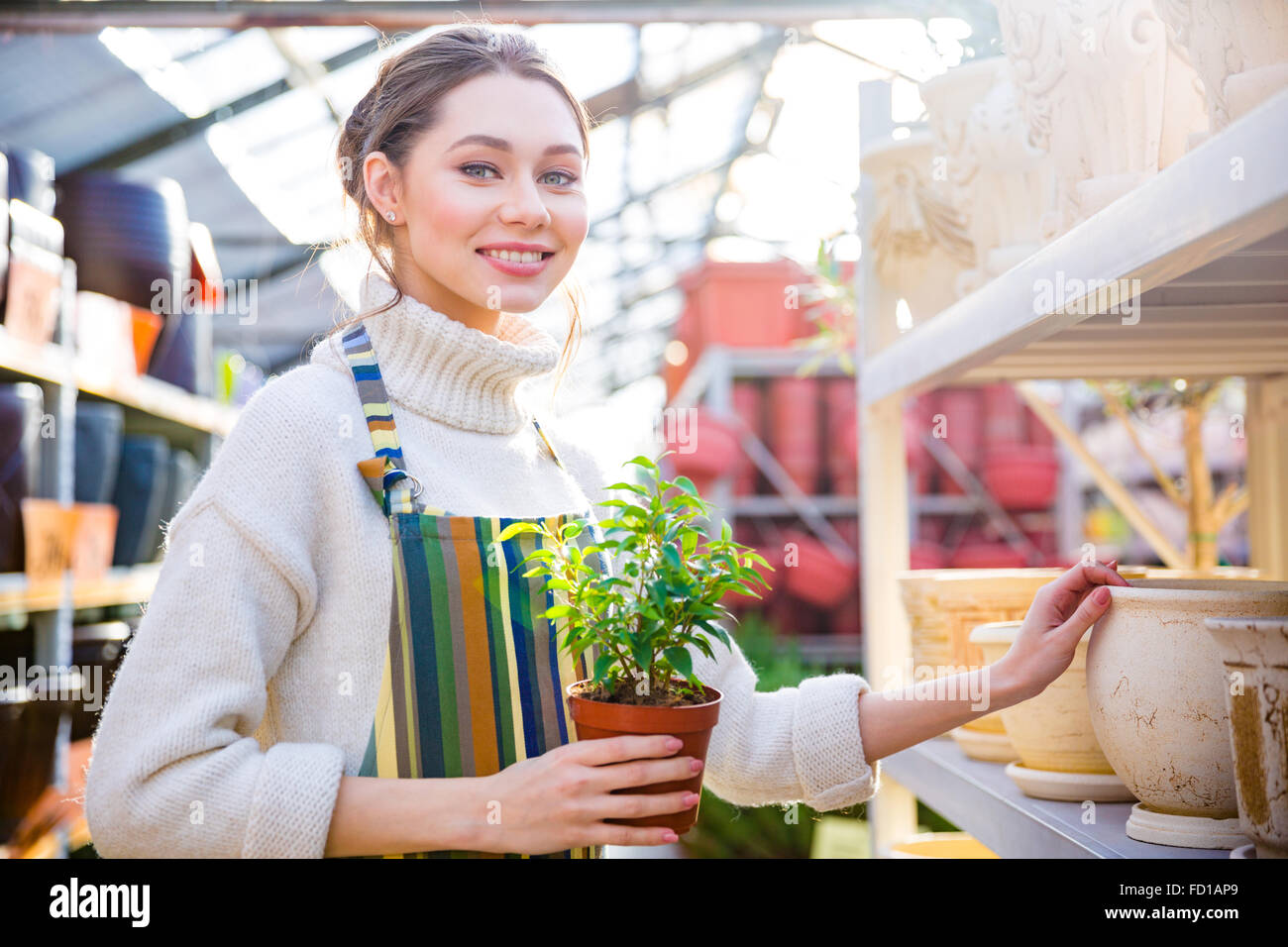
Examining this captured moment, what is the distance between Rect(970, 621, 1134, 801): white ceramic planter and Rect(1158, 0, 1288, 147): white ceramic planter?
0.46 metres

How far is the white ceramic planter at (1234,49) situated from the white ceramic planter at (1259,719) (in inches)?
12.1

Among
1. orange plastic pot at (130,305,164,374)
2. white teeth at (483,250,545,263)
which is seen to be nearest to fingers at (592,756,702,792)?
white teeth at (483,250,545,263)

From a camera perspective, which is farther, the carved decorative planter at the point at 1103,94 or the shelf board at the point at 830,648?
the shelf board at the point at 830,648

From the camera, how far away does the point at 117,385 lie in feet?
8.36

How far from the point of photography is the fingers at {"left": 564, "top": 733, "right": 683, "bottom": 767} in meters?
0.73

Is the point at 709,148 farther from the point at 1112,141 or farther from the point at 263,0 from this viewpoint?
the point at 1112,141

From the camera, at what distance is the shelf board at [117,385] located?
2.06 meters

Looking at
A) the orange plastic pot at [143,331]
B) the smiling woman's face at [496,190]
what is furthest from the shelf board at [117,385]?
the smiling woman's face at [496,190]

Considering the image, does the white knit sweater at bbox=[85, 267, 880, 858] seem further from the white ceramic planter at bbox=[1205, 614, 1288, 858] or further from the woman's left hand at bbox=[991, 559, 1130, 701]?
the white ceramic planter at bbox=[1205, 614, 1288, 858]

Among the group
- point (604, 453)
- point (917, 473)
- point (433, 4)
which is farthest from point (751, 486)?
point (604, 453)

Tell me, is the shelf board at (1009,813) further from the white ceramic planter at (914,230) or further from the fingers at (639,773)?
the white ceramic planter at (914,230)

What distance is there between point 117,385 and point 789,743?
2.10 m

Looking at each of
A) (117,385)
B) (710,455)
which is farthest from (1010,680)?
(710,455)

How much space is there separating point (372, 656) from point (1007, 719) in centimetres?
58
